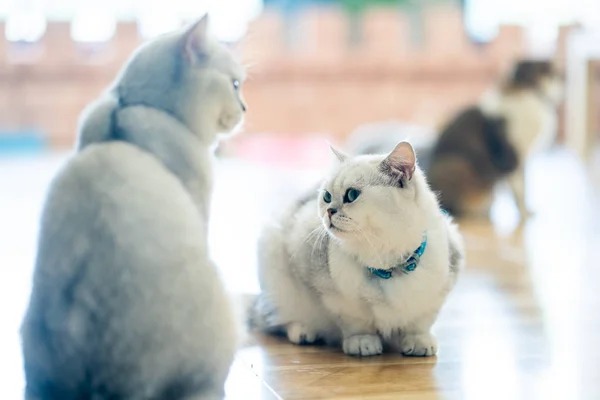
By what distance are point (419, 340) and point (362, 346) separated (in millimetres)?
122

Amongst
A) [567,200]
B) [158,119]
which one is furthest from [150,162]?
[567,200]

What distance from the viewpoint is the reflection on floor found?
1.54 meters

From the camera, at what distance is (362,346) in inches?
68.7

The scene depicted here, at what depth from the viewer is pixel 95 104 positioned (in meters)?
1.42

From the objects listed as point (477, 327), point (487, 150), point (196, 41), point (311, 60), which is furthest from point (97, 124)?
point (311, 60)

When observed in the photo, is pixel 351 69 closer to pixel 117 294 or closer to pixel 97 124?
pixel 97 124

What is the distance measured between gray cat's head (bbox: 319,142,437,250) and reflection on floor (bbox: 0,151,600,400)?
26 centimetres

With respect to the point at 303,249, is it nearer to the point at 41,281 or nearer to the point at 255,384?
the point at 255,384

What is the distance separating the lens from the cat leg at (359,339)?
1748 millimetres

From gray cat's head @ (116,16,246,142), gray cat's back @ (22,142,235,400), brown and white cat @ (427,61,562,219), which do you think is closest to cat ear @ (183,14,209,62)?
gray cat's head @ (116,16,246,142)

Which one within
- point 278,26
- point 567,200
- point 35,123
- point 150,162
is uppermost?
point 278,26

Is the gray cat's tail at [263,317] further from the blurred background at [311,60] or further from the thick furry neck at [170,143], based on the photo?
the blurred background at [311,60]

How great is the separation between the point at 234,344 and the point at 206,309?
4.4 inches

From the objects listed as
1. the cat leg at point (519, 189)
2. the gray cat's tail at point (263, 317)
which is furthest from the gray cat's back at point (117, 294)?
the cat leg at point (519, 189)
